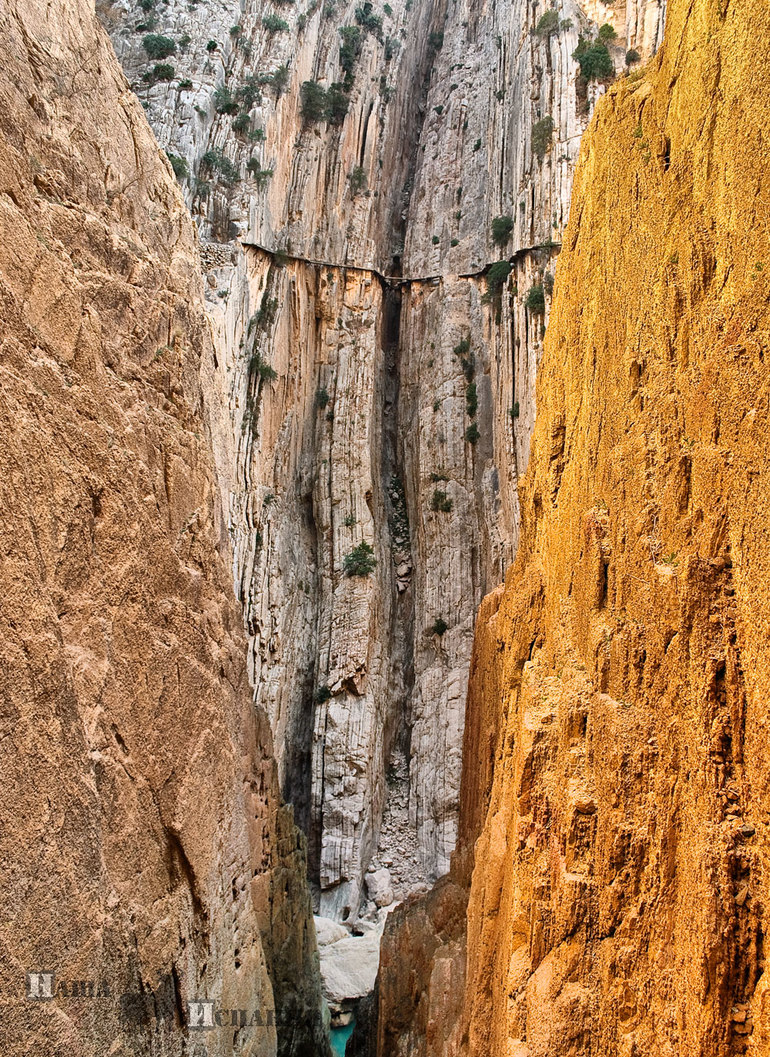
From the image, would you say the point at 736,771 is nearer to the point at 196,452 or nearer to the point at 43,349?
the point at 43,349

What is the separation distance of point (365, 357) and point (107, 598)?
27736mm

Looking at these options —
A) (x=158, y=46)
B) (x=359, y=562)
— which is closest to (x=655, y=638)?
(x=359, y=562)

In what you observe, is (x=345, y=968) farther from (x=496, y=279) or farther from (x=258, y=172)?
(x=258, y=172)

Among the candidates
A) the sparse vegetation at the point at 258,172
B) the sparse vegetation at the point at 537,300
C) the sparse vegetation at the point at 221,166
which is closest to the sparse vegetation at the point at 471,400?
the sparse vegetation at the point at 537,300

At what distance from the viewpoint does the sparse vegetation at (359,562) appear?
3266 centimetres

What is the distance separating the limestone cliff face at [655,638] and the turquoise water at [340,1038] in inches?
553

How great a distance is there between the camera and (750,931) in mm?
5969

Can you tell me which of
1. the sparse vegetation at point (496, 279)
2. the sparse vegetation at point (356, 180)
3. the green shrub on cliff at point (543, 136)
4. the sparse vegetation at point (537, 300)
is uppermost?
the sparse vegetation at point (356, 180)

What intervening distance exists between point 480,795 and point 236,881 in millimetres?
4563

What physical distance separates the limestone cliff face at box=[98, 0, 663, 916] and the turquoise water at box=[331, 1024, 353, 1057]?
4649 millimetres

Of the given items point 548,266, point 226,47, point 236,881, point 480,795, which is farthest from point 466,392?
point 236,881

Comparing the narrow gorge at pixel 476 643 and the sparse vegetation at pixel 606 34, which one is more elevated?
the sparse vegetation at pixel 606 34

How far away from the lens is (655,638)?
25.1 feet

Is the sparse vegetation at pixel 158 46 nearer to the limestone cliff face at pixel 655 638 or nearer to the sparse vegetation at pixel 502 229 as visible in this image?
the sparse vegetation at pixel 502 229
